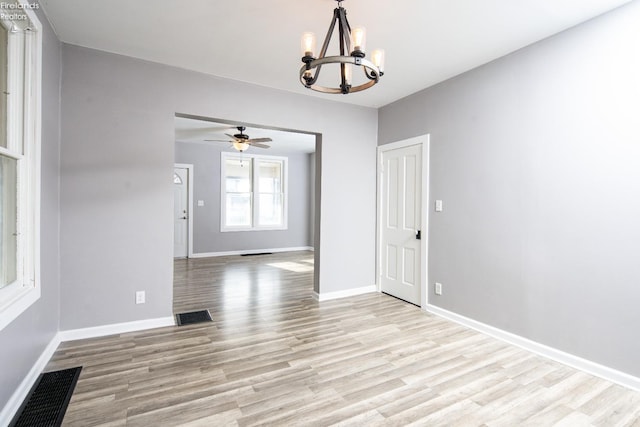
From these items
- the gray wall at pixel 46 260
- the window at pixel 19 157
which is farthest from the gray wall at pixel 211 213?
the window at pixel 19 157

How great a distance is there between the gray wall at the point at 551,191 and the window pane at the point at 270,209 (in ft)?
18.3

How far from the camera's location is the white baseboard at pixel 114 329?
9.52 feet

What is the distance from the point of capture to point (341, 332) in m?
3.18

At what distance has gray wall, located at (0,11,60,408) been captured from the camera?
1896mm

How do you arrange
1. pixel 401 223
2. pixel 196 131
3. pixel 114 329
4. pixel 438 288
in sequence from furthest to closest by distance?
1. pixel 196 131
2. pixel 401 223
3. pixel 438 288
4. pixel 114 329

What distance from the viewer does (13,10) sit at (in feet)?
6.36

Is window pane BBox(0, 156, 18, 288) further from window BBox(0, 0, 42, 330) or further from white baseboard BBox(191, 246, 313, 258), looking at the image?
white baseboard BBox(191, 246, 313, 258)

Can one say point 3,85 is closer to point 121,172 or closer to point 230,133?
point 121,172

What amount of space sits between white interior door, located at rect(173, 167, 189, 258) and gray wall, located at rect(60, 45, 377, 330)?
14.6 ft

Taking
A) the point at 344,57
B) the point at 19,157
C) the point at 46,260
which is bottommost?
the point at 46,260

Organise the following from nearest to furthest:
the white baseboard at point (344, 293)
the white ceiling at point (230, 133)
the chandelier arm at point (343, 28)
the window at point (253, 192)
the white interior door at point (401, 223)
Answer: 1. the chandelier arm at point (343, 28)
2. the white interior door at point (401, 223)
3. the white baseboard at point (344, 293)
4. the white ceiling at point (230, 133)
5. the window at point (253, 192)

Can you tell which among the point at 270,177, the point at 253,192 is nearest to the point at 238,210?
the point at 253,192

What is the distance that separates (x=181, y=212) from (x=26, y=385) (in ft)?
18.5

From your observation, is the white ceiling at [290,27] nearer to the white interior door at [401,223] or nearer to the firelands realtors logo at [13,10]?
the firelands realtors logo at [13,10]
